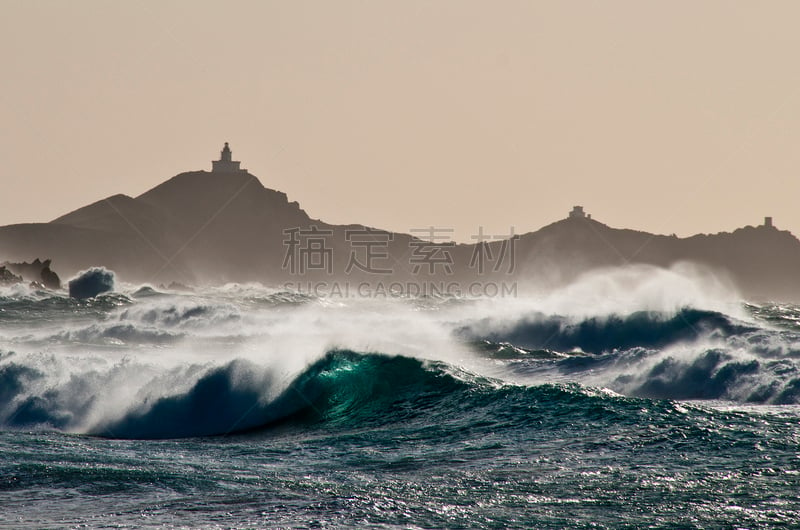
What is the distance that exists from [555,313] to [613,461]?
30394 mm

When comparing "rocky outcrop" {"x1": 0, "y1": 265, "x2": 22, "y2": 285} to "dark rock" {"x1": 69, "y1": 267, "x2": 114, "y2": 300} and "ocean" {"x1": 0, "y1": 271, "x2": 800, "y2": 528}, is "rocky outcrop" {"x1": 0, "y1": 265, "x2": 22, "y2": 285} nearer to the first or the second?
"dark rock" {"x1": 69, "y1": 267, "x2": 114, "y2": 300}

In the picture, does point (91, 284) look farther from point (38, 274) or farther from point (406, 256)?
point (406, 256)

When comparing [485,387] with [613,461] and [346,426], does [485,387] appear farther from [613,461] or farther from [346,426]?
[613,461]

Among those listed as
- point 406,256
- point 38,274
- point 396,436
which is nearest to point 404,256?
point 406,256

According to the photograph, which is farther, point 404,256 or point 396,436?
point 404,256

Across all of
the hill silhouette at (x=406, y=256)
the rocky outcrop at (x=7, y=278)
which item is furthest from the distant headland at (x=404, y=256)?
the rocky outcrop at (x=7, y=278)

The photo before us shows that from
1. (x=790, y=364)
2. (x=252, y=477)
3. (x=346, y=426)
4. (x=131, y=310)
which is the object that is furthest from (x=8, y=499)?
(x=131, y=310)

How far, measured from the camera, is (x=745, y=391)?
68.6ft

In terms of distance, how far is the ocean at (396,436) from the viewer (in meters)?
10.0

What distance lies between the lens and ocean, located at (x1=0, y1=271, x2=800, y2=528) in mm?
10023

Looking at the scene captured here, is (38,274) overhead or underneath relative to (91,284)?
overhead

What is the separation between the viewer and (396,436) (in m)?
15.1

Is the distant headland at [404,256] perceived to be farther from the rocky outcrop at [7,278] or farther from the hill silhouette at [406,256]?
the rocky outcrop at [7,278]

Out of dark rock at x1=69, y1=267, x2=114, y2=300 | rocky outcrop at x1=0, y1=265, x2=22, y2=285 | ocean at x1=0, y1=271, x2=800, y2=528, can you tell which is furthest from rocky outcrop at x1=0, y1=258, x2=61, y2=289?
ocean at x1=0, y1=271, x2=800, y2=528
